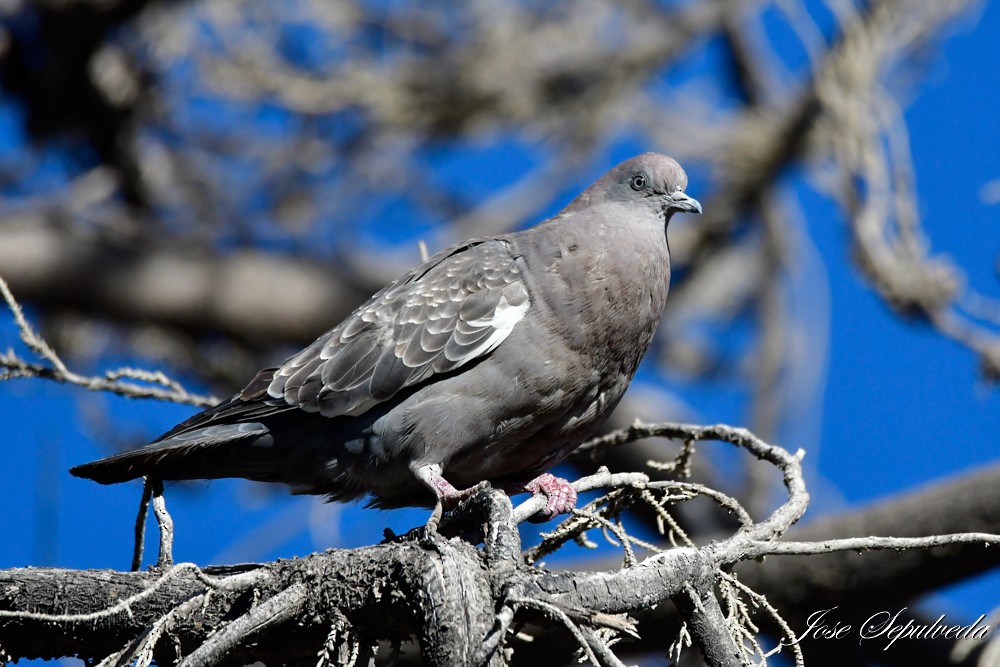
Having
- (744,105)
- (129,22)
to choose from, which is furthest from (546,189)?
(129,22)

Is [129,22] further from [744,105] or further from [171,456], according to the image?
[744,105]

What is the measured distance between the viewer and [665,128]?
309 inches

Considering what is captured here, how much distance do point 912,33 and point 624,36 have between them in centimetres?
267

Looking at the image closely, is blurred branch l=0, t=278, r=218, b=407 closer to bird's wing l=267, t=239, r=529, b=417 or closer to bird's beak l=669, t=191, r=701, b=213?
bird's wing l=267, t=239, r=529, b=417

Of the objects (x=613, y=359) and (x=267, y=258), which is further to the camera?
(x=267, y=258)

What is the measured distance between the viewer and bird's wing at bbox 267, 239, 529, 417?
3.66 m
